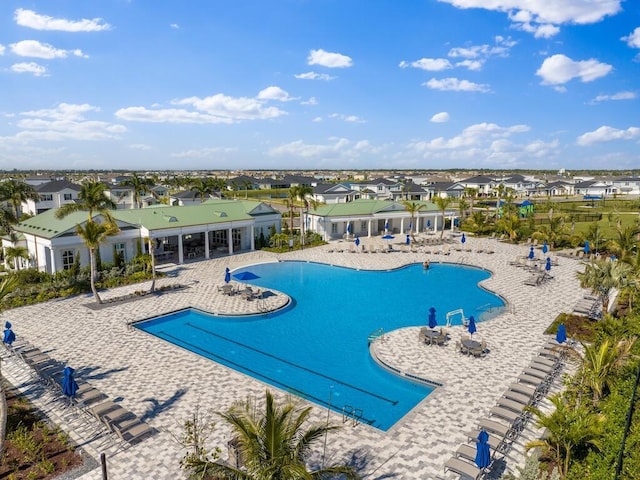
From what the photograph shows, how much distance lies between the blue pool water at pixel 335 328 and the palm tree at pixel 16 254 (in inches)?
540

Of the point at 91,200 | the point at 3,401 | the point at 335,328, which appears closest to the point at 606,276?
the point at 335,328

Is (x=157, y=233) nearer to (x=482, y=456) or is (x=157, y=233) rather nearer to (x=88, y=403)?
(x=88, y=403)

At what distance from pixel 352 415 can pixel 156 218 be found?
26372 millimetres

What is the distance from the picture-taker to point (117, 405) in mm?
13789

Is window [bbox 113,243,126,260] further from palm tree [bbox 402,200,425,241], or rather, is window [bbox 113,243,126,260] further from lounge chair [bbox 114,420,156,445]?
palm tree [bbox 402,200,425,241]

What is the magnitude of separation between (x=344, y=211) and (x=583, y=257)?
2336 centimetres

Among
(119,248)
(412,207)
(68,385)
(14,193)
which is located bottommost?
(68,385)

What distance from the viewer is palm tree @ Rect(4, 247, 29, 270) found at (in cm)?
2952

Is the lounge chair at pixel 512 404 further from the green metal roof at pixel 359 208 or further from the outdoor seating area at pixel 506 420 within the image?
the green metal roof at pixel 359 208

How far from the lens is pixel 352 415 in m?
14.4

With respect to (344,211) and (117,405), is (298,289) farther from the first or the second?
(344,211)

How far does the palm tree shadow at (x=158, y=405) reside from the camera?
13.8 metres

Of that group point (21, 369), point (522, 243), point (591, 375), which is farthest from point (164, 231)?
point (522, 243)

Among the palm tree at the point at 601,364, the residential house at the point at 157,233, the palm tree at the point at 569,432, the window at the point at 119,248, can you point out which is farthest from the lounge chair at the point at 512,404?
the window at the point at 119,248
